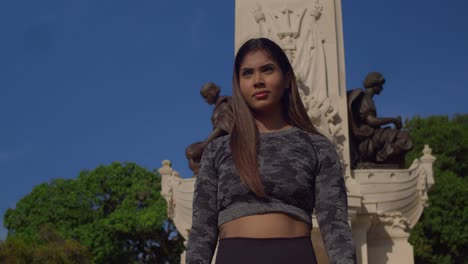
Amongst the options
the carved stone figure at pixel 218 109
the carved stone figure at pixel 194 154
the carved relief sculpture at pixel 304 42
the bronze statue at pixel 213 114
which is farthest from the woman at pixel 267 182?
the carved stone figure at pixel 194 154

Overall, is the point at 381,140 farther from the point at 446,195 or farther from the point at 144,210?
the point at 144,210

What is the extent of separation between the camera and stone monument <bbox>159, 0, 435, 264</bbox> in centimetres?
1098

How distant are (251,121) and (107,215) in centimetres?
3313

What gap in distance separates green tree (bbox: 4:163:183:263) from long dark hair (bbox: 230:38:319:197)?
30.6 meters

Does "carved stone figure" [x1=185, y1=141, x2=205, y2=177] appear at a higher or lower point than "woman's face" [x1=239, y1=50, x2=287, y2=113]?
lower

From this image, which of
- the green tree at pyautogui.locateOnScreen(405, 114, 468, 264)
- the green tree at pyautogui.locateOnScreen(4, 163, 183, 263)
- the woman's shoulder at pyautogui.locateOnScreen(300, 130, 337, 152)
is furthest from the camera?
the green tree at pyautogui.locateOnScreen(4, 163, 183, 263)

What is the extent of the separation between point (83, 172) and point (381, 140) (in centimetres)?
2714

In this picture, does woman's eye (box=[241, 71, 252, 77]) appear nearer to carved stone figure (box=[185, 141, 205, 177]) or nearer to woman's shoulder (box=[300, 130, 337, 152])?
woman's shoulder (box=[300, 130, 337, 152])

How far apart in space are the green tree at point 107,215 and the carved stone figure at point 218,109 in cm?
2211

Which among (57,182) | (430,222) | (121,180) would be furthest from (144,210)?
(430,222)

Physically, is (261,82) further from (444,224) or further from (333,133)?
(444,224)

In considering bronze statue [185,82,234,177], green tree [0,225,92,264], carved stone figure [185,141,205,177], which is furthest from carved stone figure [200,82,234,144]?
green tree [0,225,92,264]

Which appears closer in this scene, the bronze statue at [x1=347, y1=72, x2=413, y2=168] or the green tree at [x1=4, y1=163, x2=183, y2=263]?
the bronze statue at [x1=347, y1=72, x2=413, y2=168]

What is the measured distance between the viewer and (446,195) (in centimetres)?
2808
